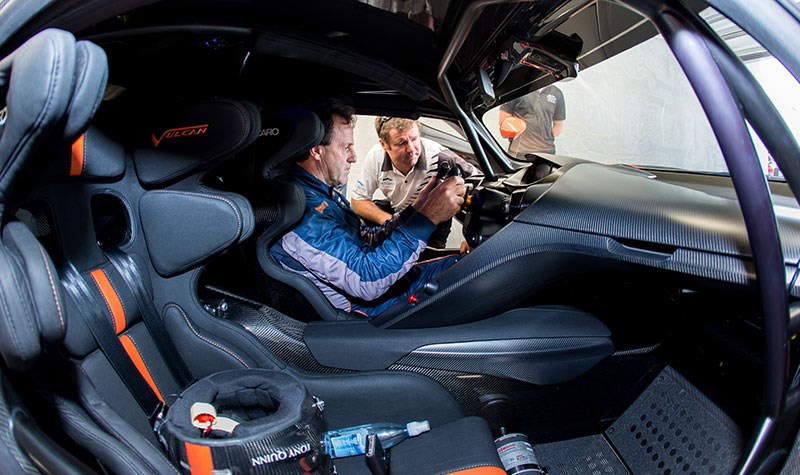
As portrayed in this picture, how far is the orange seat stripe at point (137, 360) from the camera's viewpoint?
1.00 metres

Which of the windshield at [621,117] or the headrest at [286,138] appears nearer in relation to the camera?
the headrest at [286,138]

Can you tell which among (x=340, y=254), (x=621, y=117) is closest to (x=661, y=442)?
(x=340, y=254)

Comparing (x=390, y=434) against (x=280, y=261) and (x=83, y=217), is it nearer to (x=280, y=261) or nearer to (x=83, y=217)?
(x=280, y=261)

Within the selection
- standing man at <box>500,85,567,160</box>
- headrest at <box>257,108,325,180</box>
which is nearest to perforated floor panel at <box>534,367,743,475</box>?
headrest at <box>257,108,325,180</box>

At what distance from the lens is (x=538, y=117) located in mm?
Answer: 2838

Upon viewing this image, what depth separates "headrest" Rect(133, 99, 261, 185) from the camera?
1050mm

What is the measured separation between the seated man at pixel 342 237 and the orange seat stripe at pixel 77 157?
609 millimetres

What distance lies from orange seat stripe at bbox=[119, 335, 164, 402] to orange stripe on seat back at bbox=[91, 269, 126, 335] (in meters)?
0.03

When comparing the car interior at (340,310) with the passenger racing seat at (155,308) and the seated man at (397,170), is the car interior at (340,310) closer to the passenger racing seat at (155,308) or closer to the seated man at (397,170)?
the passenger racing seat at (155,308)

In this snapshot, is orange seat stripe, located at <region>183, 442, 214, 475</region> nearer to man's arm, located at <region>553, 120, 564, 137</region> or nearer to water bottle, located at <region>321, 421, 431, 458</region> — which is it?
water bottle, located at <region>321, 421, 431, 458</region>

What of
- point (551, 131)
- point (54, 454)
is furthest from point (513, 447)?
point (551, 131)

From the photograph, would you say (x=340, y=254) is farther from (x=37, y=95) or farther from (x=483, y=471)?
(x=37, y=95)

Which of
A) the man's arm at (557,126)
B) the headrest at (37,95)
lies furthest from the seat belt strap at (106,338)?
the man's arm at (557,126)

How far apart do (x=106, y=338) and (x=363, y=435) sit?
2.19ft
